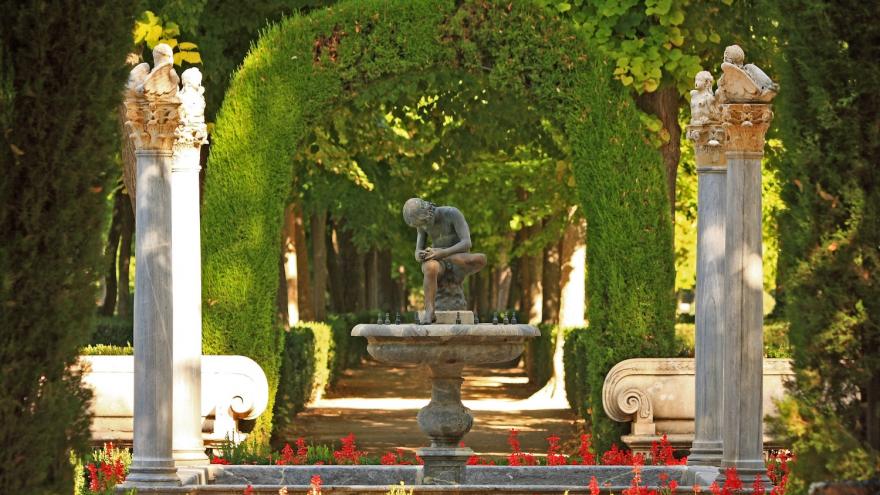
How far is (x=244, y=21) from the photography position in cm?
2045

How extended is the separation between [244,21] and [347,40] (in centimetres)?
449

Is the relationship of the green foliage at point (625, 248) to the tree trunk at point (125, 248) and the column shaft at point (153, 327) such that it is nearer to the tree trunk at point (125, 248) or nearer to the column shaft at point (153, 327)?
the column shaft at point (153, 327)

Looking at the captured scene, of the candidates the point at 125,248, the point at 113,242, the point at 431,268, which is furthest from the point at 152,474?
the point at 113,242

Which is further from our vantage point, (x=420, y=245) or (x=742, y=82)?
(x=420, y=245)

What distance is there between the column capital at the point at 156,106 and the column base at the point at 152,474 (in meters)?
2.35

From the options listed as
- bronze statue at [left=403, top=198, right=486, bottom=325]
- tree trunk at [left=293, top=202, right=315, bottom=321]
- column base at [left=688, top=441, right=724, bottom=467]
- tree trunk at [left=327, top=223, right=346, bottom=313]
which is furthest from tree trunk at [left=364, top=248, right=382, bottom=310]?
bronze statue at [left=403, top=198, right=486, bottom=325]

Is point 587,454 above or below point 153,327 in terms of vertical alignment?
below

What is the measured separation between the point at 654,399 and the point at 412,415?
34.9ft

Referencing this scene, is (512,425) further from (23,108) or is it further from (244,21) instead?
(23,108)

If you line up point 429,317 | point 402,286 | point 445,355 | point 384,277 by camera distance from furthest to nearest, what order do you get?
point 402,286
point 384,277
point 429,317
point 445,355

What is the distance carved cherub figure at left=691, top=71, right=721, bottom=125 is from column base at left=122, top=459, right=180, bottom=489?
505cm

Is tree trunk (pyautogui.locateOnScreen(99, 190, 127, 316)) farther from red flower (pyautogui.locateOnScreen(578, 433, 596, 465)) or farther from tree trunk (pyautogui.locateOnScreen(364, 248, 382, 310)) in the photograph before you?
red flower (pyautogui.locateOnScreen(578, 433, 596, 465))

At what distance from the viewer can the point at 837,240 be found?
298 inches

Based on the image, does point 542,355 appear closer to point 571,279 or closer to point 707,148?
point 571,279
